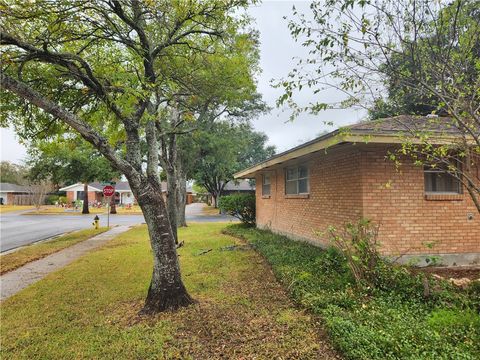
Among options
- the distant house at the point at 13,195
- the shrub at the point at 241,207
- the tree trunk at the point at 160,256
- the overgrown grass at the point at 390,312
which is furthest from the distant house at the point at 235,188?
the tree trunk at the point at 160,256

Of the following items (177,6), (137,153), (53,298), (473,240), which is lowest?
(53,298)

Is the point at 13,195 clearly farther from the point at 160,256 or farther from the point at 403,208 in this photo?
the point at 403,208

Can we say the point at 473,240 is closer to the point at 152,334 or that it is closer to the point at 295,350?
the point at 295,350

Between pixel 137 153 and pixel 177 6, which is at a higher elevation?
pixel 177 6

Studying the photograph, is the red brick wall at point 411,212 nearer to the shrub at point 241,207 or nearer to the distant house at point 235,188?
the shrub at point 241,207

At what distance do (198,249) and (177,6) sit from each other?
23.3ft

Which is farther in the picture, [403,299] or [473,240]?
[473,240]

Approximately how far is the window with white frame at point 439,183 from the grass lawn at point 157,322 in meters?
4.15

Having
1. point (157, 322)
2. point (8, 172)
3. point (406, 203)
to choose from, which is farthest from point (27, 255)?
point (8, 172)

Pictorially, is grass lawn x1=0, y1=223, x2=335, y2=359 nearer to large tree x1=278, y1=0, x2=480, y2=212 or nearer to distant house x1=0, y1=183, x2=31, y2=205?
large tree x1=278, y1=0, x2=480, y2=212

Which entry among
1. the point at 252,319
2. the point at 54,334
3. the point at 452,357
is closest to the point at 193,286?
the point at 252,319

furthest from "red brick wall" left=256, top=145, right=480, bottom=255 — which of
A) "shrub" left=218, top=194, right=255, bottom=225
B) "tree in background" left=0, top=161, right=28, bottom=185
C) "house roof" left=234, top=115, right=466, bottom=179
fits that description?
"tree in background" left=0, top=161, right=28, bottom=185

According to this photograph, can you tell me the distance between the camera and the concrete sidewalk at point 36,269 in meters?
6.85

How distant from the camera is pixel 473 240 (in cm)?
712
